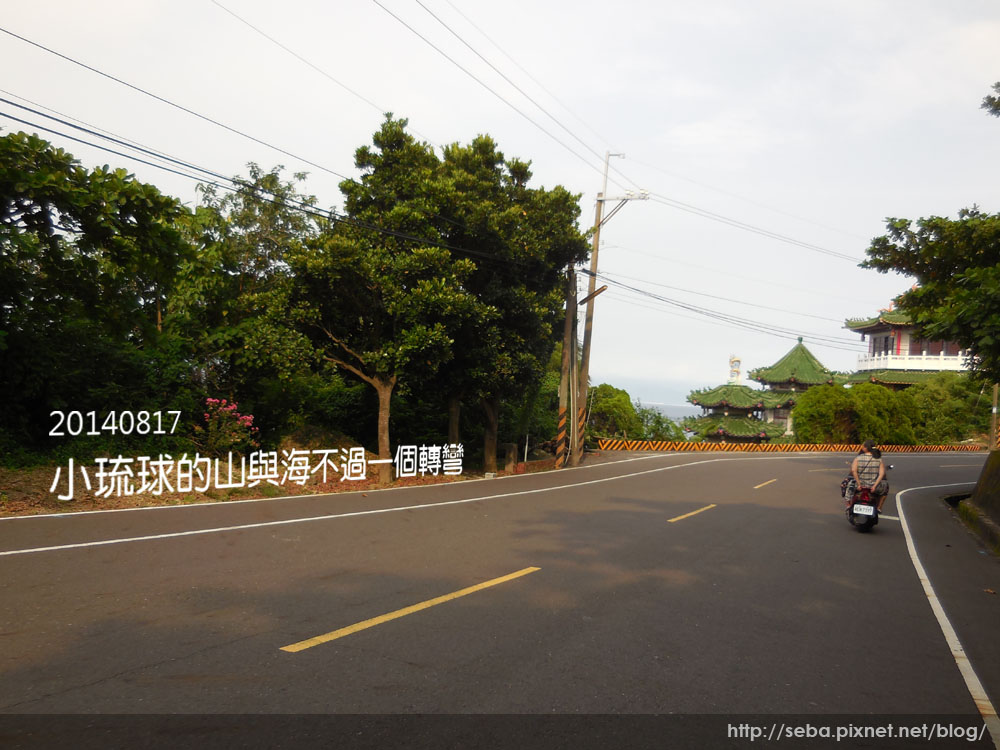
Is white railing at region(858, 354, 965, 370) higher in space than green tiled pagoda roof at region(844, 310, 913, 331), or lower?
lower

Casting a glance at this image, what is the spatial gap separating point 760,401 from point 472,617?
58160 millimetres

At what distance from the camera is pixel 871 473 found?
502 inches

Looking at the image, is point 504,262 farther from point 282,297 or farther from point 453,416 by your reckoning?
point 282,297

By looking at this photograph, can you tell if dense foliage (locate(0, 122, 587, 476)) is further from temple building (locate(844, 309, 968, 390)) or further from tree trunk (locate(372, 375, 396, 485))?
temple building (locate(844, 309, 968, 390))

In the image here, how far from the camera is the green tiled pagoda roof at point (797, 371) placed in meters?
63.2

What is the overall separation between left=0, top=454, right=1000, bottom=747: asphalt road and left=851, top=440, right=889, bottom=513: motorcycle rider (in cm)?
105

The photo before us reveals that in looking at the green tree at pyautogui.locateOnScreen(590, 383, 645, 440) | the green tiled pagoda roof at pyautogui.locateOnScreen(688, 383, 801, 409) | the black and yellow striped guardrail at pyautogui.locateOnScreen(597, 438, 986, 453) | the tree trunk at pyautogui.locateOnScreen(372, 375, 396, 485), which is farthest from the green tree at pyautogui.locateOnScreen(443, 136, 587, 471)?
the green tiled pagoda roof at pyautogui.locateOnScreen(688, 383, 801, 409)

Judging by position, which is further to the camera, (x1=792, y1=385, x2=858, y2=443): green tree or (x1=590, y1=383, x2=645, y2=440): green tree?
(x1=792, y1=385, x2=858, y2=443): green tree

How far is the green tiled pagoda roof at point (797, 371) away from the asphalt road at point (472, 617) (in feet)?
180

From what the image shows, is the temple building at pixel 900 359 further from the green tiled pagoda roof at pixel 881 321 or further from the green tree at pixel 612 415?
the green tree at pixel 612 415

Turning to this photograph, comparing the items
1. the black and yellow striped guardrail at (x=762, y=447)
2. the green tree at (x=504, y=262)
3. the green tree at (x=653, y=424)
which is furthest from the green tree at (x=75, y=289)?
the green tree at (x=653, y=424)

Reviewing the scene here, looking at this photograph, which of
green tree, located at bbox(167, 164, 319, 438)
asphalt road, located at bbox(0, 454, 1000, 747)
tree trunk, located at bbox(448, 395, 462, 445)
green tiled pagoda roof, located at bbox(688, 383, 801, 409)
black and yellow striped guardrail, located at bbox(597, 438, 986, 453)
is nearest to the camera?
asphalt road, located at bbox(0, 454, 1000, 747)

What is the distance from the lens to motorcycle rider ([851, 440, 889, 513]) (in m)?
12.7

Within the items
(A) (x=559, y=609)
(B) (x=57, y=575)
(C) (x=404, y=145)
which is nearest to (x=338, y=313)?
(C) (x=404, y=145)
